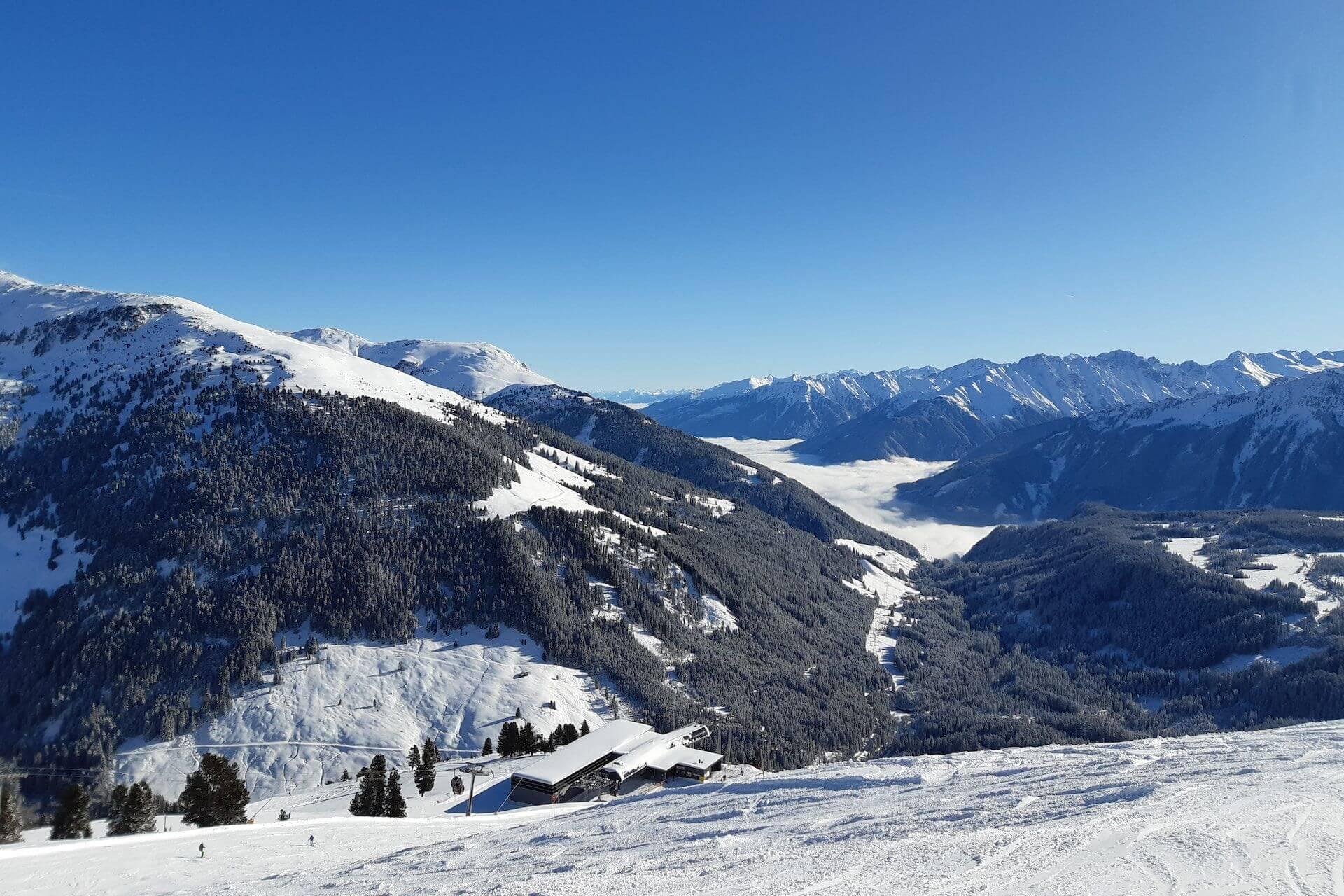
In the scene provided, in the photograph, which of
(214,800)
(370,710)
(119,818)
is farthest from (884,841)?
(370,710)

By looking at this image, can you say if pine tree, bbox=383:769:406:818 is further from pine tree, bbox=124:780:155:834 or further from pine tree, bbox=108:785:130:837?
pine tree, bbox=108:785:130:837

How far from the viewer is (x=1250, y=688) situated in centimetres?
15050

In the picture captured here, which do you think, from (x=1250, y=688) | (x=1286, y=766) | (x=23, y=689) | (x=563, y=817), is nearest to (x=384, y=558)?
(x=23, y=689)

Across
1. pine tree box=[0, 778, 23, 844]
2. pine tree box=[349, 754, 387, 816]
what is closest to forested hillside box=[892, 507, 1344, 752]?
pine tree box=[349, 754, 387, 816]

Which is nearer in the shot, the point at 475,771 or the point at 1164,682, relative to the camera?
the point at 475,771

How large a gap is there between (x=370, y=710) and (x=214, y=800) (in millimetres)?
60449

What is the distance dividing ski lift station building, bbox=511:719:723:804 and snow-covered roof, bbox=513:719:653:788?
78 mm

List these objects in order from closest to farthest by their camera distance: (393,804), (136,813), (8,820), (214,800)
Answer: (8,820) → (136,813) → (214,800) → (393,804)

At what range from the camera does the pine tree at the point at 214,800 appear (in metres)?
64.9

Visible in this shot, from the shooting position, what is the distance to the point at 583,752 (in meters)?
82.9

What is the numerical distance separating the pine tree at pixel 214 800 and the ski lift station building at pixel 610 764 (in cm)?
2800

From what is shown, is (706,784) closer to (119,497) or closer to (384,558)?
(384,558)

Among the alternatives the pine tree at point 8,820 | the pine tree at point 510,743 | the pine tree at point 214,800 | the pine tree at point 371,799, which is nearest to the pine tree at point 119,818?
the pine tree at point 214,800

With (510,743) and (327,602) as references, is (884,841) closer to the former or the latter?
(510,743)
